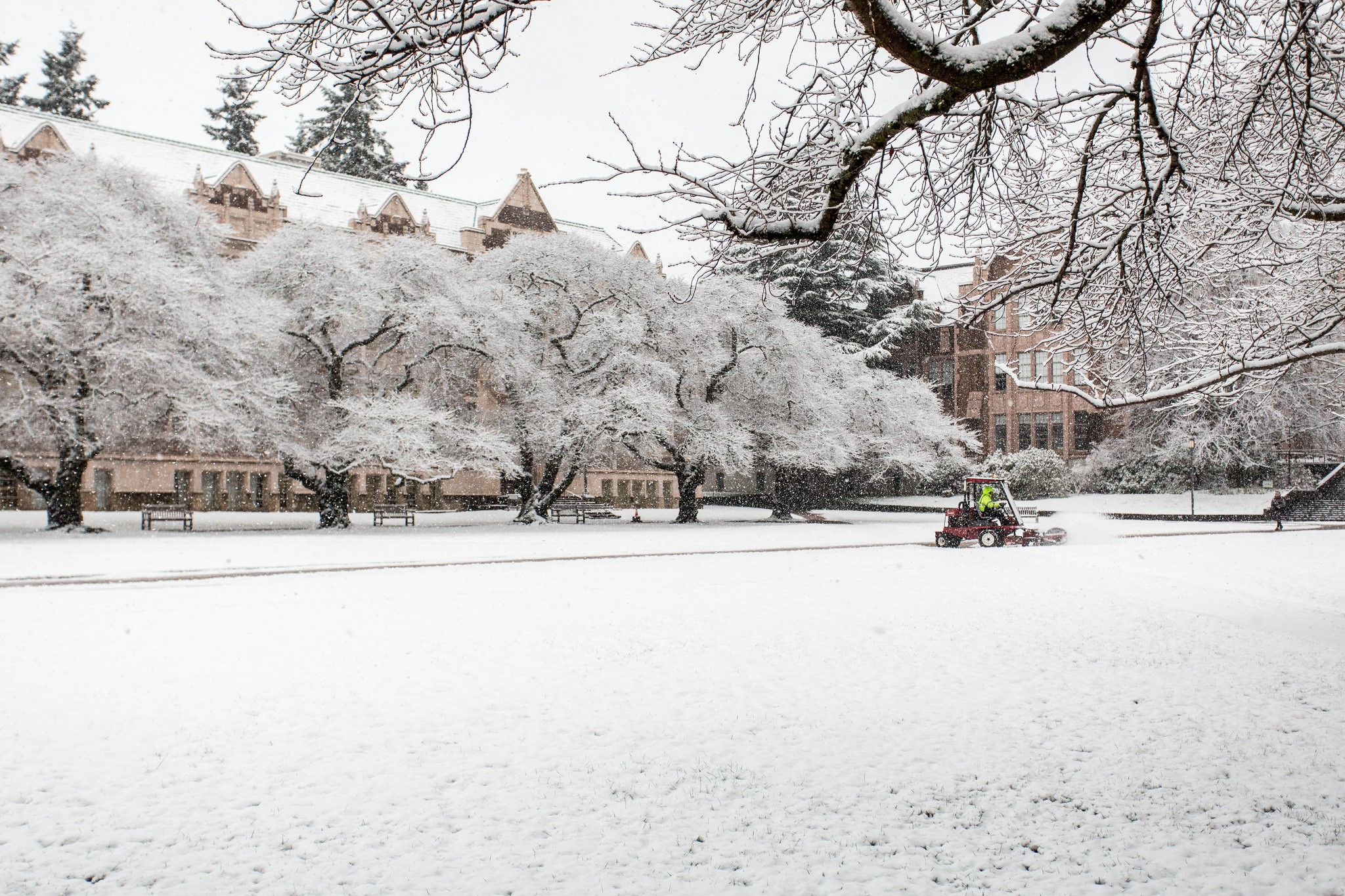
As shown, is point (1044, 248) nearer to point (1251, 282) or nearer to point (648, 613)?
point (648, 613)

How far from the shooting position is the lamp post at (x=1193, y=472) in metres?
37.4

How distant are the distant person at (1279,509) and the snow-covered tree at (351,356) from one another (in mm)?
26251

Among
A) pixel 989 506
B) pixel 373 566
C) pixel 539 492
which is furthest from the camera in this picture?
pixel 539 492

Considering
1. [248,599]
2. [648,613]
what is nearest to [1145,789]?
[648,613]

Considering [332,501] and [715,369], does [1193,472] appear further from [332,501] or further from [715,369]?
[332,501]

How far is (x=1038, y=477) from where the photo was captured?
44.3 m

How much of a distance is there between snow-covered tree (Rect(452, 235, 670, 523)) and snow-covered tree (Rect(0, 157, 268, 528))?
7.58 metres

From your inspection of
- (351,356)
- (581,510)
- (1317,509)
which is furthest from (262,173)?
(1317,509)

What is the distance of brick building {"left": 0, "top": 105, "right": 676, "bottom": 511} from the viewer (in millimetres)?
39562

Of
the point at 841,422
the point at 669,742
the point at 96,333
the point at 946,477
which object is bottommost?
the point at 669,742

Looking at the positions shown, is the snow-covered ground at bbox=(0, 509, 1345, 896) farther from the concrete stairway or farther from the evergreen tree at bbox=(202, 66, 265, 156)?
the evergreen tree at bbox=(202, 66, 265, 156)

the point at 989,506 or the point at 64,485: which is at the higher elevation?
the point at 64,485

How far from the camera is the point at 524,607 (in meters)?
13.0

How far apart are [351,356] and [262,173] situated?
21829 millimetres
